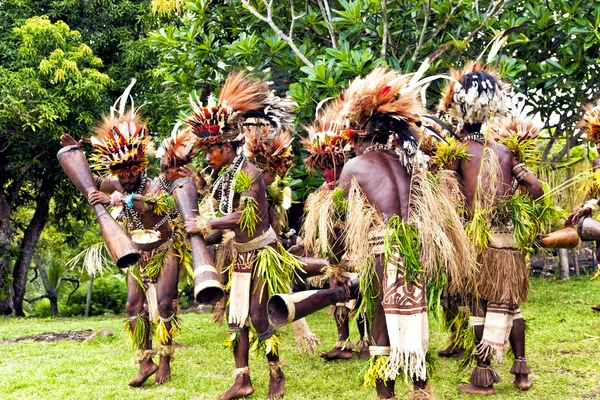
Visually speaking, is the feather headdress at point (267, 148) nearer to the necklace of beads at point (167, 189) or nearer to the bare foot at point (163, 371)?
the necklace of beads at point (167, 189)

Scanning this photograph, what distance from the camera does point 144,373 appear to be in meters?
4.93

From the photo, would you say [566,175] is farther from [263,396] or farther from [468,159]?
[263,396]

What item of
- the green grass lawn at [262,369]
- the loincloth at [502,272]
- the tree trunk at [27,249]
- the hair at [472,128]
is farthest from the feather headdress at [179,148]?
the tree trunk at [27,249]

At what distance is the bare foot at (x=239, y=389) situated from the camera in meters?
4.43

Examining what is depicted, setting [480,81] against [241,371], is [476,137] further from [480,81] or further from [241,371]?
[241,371]

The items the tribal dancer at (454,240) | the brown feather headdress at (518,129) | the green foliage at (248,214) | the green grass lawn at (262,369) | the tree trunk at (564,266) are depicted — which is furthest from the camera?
the tree trunk at (564,266)

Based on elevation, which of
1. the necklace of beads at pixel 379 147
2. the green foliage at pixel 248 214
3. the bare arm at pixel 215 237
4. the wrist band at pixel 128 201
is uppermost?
the necklace of beads at pixel 379 147

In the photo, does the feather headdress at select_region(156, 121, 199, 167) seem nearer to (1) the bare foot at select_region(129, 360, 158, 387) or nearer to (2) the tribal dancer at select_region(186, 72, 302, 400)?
(2) the tribal dancer at select_region(186, 72, 302, 400)

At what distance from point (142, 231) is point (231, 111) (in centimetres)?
114

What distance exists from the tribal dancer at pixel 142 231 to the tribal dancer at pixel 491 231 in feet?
7.30

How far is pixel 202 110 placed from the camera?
4500 mm

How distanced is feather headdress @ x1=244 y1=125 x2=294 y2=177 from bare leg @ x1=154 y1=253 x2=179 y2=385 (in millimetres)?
1198

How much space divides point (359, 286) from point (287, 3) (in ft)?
14.6

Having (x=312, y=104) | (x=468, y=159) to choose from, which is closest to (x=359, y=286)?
(x=468, y=159)
